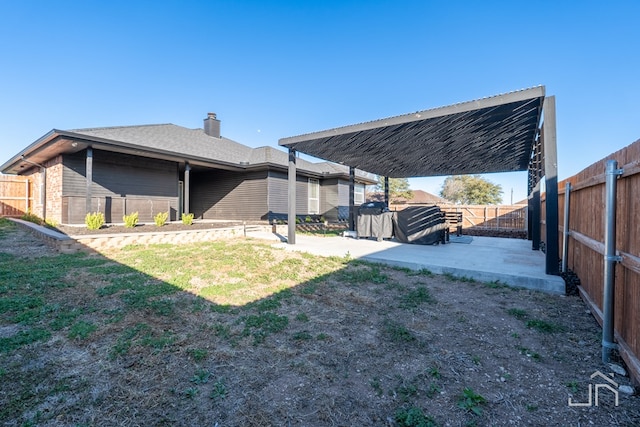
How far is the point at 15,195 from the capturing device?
13.2 meters

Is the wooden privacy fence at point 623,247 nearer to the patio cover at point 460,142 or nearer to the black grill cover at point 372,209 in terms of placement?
the patio cover at point 460,142

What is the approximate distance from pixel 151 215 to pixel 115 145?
266cm

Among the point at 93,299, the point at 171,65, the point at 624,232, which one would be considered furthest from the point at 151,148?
the point at 624,232

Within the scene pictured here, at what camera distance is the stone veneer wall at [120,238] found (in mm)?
6193

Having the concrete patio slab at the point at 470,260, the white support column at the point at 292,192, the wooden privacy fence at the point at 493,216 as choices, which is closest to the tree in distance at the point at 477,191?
the wooden privacy fence at the point at 493,216

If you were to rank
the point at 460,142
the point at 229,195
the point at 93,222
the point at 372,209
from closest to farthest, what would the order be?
the point at 460,142
the point at 93,222
the point at 372,209
the point at 229,195

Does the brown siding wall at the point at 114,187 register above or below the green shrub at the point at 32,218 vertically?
above

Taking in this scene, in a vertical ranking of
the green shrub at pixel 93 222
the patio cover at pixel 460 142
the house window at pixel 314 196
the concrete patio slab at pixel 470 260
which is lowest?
the concrete patio slab at pixel 470 260

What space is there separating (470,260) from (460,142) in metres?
2.96

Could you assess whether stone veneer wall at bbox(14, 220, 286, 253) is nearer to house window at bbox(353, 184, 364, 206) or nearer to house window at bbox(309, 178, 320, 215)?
house window at bbox(309, 178, 320, 215)

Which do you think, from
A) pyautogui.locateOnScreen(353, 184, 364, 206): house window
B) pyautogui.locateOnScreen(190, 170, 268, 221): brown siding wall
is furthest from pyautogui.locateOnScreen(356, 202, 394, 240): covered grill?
pyautogui.locateOnScreen(353, 184, 364, 206): house window

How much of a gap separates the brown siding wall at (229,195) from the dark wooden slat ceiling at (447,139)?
5.00 meters

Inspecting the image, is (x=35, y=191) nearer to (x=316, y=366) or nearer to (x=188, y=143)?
(x=188, y=143)

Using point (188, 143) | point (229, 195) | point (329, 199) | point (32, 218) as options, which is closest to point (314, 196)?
point (329, 199)
